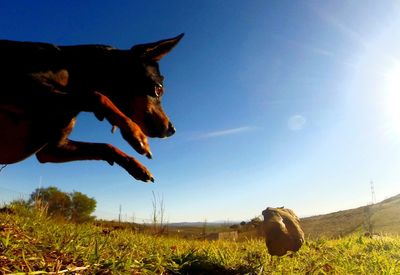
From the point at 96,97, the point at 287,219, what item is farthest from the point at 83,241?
the point at 287,219

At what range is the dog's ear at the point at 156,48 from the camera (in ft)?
14.3

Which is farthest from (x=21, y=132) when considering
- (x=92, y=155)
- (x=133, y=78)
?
(x=133, y=78)

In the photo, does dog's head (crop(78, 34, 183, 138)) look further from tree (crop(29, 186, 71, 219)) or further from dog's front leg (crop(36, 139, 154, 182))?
tree (crop(29, 186, 71, 219))

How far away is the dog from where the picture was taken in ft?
11.4

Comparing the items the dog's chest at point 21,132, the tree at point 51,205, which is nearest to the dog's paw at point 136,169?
the dog's chest at point 21,132

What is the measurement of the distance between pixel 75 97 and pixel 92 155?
79cm

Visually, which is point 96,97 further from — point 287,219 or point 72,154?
point 287,219

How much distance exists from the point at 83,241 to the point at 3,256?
1.50 metres

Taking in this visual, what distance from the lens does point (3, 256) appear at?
3.00 metres

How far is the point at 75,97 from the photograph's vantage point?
354 centimetres

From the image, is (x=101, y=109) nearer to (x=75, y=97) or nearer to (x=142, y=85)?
(x=75, y=97)

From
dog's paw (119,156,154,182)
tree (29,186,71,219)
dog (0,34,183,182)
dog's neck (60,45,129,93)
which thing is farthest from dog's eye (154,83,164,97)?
tree (29,186,71,219)

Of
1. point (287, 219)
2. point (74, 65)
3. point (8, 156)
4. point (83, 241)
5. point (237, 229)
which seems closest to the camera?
point (8, 156)

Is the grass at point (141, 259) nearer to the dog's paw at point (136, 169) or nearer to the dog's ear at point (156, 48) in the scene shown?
the dog's paw at point (136, 169)
